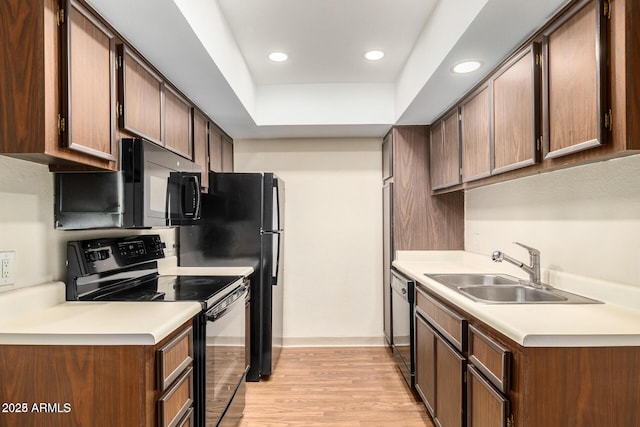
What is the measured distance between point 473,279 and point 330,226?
5.63ft

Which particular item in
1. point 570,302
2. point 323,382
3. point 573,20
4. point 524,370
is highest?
point 573,20

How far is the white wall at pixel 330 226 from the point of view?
3959 mm

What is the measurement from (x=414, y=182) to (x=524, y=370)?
2290 mm

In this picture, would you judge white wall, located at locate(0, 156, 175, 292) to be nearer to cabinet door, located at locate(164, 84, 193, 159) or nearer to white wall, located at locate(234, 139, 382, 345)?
cabinet door, located at locate(164, 84, 193, 159)

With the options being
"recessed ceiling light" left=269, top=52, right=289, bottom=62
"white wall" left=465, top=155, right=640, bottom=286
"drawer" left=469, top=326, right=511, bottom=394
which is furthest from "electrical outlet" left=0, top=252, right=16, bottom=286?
"white wall" left=465, top=155, right=640, bottom=286

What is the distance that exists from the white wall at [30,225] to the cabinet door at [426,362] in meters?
1.97

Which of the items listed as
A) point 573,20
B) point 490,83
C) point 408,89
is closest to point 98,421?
point 573,20

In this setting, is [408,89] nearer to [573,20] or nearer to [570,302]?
[573,20]

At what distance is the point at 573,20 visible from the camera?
4.94 ft

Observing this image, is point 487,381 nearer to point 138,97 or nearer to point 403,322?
point 403,322

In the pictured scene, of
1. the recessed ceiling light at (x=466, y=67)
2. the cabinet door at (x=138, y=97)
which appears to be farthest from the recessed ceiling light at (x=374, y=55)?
the cabinet door at (x=138, y=97)

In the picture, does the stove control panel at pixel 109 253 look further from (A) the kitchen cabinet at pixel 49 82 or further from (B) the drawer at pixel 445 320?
(B) the drawer at pixel 445 320

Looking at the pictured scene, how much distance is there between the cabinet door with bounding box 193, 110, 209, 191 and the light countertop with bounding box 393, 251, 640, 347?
181cm

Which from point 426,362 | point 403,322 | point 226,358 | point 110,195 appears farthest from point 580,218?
point 110,195
